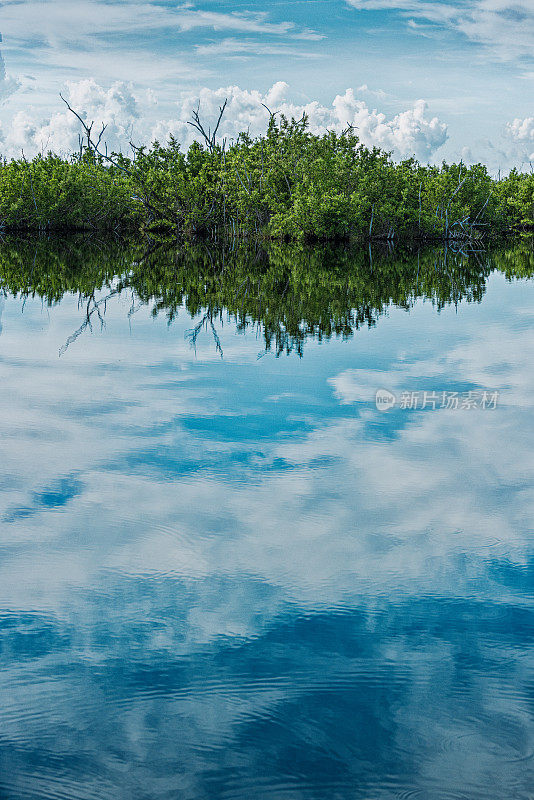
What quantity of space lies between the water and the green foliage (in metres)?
39.7

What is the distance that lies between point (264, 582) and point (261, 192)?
50468mm

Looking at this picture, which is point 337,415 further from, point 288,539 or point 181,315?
point 181,315

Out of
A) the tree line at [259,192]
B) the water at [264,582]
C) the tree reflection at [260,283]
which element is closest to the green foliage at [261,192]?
the tree line at [259,192]

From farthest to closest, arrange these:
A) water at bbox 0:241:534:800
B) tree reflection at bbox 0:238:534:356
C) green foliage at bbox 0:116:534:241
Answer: green foliage at bbox 0:116:534:241 → tree reflection at bbox 0:238:534:356 → water at bbox 0:241:534:800

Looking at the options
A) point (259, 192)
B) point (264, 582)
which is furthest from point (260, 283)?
point (259, 192)

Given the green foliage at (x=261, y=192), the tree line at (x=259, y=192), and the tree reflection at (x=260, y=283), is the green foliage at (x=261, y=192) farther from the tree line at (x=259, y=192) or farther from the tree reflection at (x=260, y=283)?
the tree reflection at (x=260, y=283)

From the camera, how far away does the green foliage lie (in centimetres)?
5262

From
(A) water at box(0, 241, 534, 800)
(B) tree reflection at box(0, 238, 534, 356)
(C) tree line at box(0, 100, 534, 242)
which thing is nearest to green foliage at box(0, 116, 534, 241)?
(C) tree line at box(0, 100, 534, 242)

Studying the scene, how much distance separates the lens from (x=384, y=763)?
3.73 metres

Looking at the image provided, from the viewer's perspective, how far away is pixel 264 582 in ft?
18.3

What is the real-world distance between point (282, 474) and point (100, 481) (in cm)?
184

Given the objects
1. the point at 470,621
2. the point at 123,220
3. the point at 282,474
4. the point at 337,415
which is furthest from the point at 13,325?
the point at 123,220

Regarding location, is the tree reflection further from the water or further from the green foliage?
the green foliage

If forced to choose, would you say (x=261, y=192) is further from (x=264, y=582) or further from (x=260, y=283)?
(x=264, y=582)
